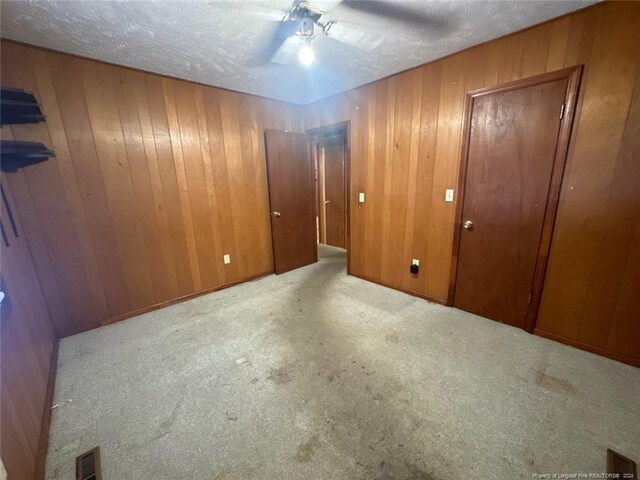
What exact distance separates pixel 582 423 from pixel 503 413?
390mm

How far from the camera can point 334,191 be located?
489cm

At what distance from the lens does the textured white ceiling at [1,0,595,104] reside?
62.5 inches

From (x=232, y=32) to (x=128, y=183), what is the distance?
1.67m

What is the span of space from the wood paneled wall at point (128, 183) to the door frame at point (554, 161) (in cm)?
235

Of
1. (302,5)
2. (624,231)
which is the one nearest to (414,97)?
(302,5)

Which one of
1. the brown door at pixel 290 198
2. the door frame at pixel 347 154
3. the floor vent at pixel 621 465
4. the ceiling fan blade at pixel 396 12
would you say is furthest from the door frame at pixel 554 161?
the brown door at pixel 290 198

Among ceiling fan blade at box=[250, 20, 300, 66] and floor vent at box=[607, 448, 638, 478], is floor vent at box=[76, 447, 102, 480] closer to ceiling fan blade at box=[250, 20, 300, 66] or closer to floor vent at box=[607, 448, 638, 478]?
floor vent at box=[607, 448, 638, 478]

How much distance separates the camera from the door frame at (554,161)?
5.90 ft

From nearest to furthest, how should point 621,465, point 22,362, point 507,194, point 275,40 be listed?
point 621,465
point 22,362
point 275,40
point 507,194

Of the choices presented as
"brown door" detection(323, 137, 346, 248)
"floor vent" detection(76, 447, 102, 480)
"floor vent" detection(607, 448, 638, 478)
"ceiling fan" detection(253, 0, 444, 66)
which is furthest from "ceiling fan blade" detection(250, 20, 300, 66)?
"floor vent" detection(607, 448, 638, 478)

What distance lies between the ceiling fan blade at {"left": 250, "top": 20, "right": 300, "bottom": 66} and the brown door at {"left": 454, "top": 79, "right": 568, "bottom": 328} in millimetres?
1639

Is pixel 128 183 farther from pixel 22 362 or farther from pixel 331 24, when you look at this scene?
pixel 331 24

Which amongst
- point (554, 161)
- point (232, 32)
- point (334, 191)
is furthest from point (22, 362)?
point (334, 191)

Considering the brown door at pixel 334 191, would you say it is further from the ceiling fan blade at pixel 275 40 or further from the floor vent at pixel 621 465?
the floor vent at pixel 621 465
